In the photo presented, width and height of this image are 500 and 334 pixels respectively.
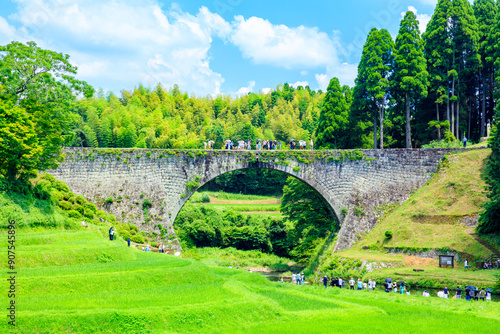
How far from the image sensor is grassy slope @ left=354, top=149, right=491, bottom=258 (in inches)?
1301

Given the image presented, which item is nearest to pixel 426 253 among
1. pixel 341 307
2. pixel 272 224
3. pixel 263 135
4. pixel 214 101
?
pixel 341 307

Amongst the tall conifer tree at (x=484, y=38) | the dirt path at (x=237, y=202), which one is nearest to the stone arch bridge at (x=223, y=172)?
the tall conifer tree at (x=484, y=38)

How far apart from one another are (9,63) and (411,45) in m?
33.1

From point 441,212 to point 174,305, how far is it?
2529 centimetres

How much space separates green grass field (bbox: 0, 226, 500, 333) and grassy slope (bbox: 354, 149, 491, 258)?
11.4 metres

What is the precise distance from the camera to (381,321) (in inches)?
630

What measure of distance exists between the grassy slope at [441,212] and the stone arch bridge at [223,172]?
116 cm

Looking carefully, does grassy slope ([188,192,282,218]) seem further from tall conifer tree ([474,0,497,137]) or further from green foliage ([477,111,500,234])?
green foliage ([477,111,500,234])

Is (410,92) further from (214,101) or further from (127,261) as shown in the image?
(214,101)

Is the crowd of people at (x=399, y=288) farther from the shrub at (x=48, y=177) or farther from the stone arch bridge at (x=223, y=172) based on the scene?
the shrub at (x=48, y=177)

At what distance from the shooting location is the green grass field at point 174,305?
547 inches

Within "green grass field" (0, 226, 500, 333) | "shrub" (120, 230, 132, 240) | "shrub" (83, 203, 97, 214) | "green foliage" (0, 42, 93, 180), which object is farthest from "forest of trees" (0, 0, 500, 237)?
"green grass field" (0, 226, 500, 333)

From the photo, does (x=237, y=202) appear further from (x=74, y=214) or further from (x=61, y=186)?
(x=74, y=214)

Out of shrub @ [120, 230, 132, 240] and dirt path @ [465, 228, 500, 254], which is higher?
dirt path @ [465, 228, 500, 254]
